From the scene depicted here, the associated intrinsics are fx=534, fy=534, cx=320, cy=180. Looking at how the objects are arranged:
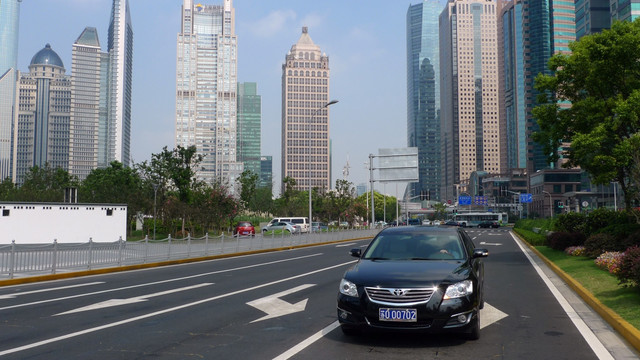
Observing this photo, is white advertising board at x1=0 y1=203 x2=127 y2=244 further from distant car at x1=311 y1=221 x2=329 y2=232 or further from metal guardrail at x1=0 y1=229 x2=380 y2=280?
distant car at x1=311 y1=221 x2=329 y2=232

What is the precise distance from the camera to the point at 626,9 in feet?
291

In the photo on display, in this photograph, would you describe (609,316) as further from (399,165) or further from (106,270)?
(399,165)

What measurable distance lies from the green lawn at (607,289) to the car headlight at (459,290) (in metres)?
2.56

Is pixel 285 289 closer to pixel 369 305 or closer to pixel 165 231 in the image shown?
pixel 369 305

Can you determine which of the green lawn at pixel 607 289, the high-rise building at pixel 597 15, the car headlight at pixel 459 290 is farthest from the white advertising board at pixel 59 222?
the high-rise building at pixel 597 15

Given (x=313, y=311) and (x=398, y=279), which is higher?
(x=398, y=279)

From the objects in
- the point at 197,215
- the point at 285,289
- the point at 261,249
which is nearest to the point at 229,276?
the point at 285,289

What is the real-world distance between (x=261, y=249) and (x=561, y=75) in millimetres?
17905

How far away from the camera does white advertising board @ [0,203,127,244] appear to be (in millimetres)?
31938

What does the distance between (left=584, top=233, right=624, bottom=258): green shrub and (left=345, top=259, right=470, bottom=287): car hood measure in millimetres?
12190

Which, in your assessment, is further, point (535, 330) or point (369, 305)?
point (535, 330)

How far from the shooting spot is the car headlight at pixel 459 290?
6512mm

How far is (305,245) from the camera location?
3628 cm

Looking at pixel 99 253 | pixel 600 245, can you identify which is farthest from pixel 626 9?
pixel 99 253
